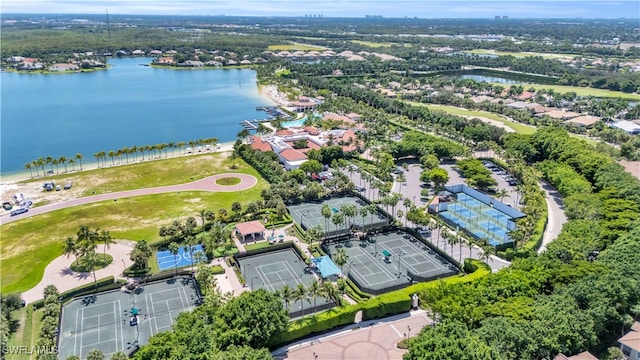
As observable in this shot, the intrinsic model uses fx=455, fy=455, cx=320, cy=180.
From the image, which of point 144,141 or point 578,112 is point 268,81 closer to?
point 144,141

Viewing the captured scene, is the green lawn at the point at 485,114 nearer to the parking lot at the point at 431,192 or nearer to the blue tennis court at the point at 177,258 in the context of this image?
the parking lot at the point at 431,192

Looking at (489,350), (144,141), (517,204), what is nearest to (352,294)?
(489,350)

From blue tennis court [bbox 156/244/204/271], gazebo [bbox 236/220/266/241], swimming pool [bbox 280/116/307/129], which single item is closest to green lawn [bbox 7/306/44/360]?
blue tennis court [bbox 156/244/204/271]

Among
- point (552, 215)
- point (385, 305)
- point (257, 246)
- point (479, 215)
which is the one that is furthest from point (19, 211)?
point (552, 215)

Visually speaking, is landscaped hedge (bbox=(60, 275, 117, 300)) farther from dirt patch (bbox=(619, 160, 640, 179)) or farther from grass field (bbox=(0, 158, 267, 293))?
dirt patch (bbox=(619, 160, 640, 179))

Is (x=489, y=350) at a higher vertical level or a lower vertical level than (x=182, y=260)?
higher

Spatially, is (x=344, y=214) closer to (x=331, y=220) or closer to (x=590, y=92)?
(x=331, y=220)

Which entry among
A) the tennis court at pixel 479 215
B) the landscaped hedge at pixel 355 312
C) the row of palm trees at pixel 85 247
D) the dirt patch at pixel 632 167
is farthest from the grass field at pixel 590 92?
the row of palm trees at pixel 85 247
